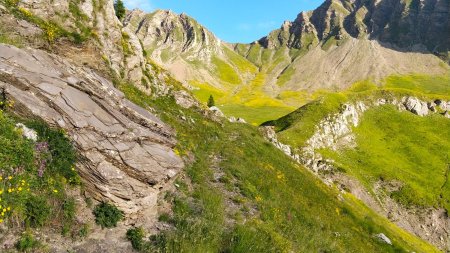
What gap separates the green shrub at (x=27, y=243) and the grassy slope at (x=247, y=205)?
4113mm

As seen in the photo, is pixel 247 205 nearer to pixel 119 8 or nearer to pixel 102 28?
pixel 102 28

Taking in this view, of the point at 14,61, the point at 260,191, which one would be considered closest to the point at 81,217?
the point at 14,61

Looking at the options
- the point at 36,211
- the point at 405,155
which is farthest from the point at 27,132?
the point at 405,155

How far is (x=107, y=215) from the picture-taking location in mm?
13422

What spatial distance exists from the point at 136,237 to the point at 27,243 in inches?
141

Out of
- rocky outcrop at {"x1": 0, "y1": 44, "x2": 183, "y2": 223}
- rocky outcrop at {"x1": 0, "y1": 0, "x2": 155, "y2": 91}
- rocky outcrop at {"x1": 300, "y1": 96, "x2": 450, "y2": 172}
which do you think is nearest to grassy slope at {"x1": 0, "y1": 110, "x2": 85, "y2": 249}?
rocky outcrop at {"x1": 0, "y1": 44, "x2": 183, "y2": 223}

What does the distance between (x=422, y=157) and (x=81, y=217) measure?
65.5m

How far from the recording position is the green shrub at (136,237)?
13.0m

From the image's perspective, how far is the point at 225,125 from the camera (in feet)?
126

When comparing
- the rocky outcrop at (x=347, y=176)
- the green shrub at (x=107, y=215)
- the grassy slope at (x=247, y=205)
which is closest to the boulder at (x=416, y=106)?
the rocky outcrop at (x=347, y=176)

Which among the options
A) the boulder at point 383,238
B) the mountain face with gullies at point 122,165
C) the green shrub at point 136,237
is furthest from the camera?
the boulder at point 383,238

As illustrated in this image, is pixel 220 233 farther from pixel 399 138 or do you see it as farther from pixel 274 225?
pixel 399 138

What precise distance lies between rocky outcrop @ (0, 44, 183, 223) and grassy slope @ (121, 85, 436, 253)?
73.3 inches

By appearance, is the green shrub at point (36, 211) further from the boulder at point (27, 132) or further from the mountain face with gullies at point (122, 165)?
the boulder at point (27, 132)
